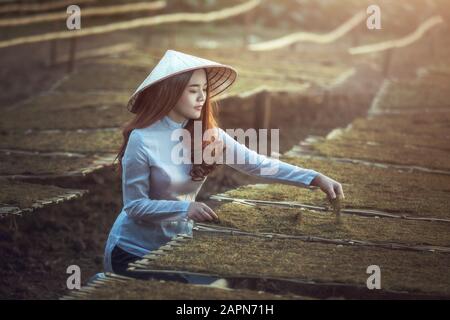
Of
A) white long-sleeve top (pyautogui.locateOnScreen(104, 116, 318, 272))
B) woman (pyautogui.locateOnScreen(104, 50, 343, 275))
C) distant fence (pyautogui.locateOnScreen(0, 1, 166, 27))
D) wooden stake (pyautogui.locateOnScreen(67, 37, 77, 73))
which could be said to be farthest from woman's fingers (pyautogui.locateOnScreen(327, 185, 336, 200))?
wooden stake (pyautogui.locateOnScreen(67, 37, 77, 73))

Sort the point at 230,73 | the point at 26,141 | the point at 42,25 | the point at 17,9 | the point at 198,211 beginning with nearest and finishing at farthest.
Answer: the point at 198,211 → the point at 230,73 → the point at 26,141 → the point at 17,9 → the point at 42,25

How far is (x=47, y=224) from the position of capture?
6.05 metres

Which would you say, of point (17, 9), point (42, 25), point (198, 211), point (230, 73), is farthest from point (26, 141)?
point (42, 25)

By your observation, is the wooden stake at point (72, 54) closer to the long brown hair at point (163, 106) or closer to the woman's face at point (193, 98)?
the long brown hair at point (163, 106)

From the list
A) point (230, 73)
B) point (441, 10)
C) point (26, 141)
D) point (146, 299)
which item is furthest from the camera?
point (441, 10)

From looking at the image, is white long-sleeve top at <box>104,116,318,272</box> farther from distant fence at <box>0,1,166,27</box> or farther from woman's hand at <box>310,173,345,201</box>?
distant fence at <box>0,1,166,27</box>

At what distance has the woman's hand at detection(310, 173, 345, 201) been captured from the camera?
13.0ft

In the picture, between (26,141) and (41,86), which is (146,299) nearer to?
(26,141)

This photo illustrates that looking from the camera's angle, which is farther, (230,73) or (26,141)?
(26,141)

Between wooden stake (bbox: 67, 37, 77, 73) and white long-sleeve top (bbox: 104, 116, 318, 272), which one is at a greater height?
wooden stake (bbox: 67, 37, 77, 73)

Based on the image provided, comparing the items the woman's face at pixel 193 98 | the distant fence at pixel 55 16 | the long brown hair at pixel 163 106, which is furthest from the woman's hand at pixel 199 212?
the distant fence at pixel 55 16

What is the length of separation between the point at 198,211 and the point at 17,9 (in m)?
7.84

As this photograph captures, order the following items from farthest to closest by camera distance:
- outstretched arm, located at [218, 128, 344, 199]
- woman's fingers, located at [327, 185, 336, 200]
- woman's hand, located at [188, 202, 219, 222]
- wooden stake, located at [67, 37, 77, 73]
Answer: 1. wooden stake, located at [67, 37, 77, 73]
2. outstretched arm, located at [218, 128, 344, 199]
3. woman's fingers, located at [327, 185, 336, 200]
4. woman's hand, located at [188, 202, 219, 222]

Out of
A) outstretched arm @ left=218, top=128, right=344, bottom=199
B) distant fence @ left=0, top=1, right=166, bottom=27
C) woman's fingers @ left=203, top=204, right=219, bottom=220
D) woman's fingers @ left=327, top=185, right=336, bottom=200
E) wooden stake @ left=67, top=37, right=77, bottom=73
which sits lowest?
woman's fingers @ left=203, top=204, right=219, bottom=220
